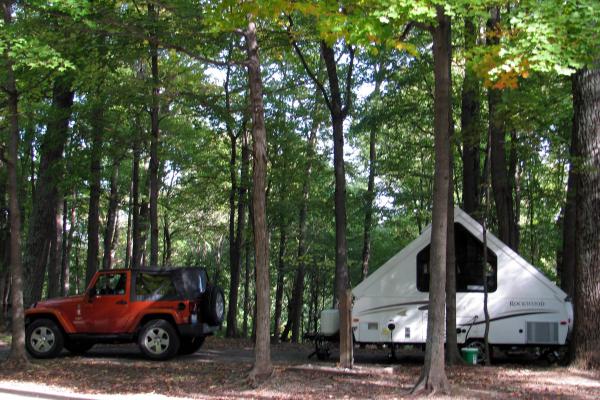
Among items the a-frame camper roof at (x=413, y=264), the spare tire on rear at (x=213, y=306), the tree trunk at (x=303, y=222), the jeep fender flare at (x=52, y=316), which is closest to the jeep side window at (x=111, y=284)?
the jeep fender flare at (x=52, y=316)

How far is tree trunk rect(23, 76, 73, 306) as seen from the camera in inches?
689

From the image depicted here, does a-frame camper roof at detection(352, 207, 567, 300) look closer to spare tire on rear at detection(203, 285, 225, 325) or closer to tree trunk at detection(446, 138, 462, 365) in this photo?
tree trunk at detection(446, 138, 462, 365)

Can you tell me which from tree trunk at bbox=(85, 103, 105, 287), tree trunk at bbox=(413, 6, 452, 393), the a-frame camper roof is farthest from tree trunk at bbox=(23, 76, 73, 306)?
tree trunk at bbox=(413, 6, 452, 393)

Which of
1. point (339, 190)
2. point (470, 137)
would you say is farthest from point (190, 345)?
point (470, 137)

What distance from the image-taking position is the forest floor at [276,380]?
358 inches

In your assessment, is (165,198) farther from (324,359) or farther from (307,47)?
(324,359)

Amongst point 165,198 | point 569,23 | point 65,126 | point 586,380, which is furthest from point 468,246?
point 165,198

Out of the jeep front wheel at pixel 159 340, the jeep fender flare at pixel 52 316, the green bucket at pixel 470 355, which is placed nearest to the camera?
the green bucket at pixel 470 355

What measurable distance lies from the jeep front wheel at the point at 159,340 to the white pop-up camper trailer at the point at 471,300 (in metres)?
3.18

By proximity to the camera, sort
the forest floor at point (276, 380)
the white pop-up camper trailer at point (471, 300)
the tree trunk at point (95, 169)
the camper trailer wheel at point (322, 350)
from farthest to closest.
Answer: the tree trunk at point (95, 169)
the camper trailer wheel at point (322, 350)
the white pop-up camper trailer at point (471, 300)
the forest floor at point (276, 380)

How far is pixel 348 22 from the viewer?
8.34 m

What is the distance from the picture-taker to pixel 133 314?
13.3 m

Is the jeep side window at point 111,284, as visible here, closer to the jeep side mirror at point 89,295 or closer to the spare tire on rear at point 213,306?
the jeep side mirror at point 89,295

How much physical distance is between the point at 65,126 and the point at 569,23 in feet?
47.7
